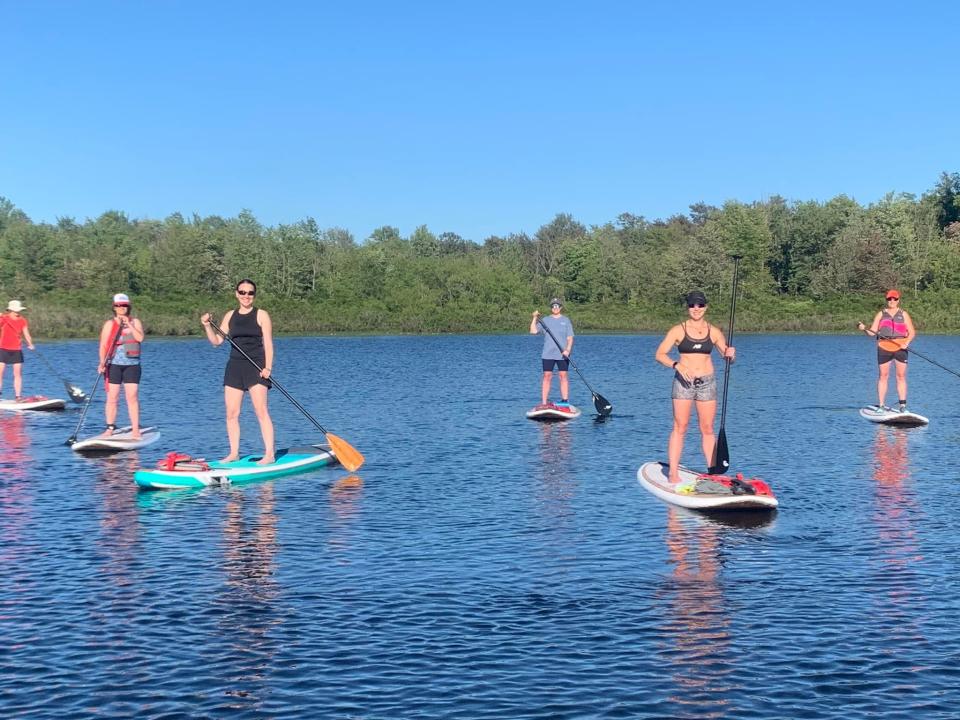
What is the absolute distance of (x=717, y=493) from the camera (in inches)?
566

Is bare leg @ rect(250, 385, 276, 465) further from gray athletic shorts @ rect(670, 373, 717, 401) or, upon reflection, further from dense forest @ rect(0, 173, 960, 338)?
dense forest @ rect(0, 173, 960, 338)

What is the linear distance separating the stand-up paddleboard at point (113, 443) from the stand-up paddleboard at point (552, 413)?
27.8 feet

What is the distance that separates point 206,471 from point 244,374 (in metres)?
1.46

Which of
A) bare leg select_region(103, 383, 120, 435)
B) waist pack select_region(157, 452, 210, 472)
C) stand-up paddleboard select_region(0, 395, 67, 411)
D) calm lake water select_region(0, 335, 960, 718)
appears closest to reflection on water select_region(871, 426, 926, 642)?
calm lake water select_region(0, 335, 960, 718)

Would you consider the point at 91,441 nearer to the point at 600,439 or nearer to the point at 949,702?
the point at 600,439

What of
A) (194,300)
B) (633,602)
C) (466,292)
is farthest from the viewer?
(466,292)

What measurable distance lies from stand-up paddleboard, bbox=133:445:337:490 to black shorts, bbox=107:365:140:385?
2.96 metres

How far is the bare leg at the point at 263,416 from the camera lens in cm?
1641

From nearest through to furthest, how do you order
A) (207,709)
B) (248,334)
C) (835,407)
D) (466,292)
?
1. (207,709)
2. (248,334)
3. (835,407)
4. (466,292)

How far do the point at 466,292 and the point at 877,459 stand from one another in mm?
91444

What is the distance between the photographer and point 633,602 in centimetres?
1040

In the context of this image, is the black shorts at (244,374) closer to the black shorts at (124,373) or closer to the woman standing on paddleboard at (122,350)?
the woman standing on paddleboard at (122,350)

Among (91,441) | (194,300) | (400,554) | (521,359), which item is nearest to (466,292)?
(194,300)

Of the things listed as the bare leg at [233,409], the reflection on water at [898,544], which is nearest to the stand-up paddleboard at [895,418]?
the reflection on water at [898,544]
